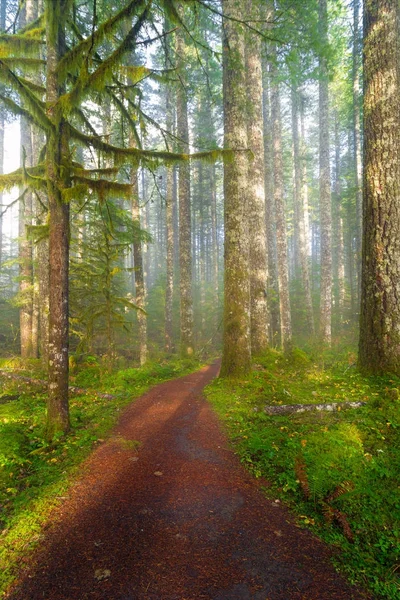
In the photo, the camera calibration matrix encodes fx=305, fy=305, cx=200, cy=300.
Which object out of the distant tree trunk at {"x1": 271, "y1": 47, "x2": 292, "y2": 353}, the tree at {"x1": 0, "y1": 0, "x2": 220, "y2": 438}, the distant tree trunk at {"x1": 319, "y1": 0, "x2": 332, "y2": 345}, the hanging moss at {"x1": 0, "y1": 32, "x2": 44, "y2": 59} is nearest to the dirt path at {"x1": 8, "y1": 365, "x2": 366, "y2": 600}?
the tree at {"x1": 0, "y1": 0, "x2": 220, "y2": 438}

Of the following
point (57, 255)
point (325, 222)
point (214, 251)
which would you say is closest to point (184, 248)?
point (325, 222)

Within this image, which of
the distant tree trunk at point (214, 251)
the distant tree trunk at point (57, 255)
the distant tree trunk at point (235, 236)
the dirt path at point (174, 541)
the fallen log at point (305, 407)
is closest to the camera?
the dirt path at point (174, 541)

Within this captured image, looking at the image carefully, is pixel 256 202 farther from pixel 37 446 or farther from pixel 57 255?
pixel 37 446

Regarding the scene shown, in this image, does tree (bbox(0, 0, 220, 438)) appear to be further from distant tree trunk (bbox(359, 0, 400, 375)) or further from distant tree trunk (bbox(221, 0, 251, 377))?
distant tree trunk (bbox(359, 0, 400, 375))

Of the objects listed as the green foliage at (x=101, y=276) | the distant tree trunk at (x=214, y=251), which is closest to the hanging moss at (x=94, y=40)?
the green foliage at (x=101, y=276)

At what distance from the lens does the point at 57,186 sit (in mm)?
5586

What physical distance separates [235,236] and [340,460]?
5901 mm

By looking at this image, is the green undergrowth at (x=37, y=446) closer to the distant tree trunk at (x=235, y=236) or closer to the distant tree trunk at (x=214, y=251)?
the distant tree trunk at (x=235, y=236)

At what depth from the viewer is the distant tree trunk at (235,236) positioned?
27.5ft

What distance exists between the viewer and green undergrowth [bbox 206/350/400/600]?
2.94 meters

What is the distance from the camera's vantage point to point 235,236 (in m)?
8.45

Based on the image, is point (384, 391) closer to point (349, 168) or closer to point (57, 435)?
point (57, 435)

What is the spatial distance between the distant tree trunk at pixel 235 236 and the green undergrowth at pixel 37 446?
10.2 feet

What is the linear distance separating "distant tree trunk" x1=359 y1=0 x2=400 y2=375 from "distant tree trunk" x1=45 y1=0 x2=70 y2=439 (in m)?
6.13
